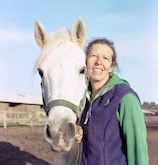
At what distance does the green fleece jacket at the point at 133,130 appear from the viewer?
2271 mm

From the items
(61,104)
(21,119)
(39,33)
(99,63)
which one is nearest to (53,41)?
(39,33)

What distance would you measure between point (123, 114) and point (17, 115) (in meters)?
19.7

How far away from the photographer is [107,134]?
2381 mm

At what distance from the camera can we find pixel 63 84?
232cm

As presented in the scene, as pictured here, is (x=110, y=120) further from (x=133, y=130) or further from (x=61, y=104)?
(x=61, y=104)

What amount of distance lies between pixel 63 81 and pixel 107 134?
0.54 meters

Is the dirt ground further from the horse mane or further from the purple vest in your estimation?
the purple vest

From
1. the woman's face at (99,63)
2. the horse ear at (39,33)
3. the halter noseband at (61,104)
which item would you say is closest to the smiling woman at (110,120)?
the woman's face at (99,63)

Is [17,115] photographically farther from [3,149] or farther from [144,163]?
[144,163]

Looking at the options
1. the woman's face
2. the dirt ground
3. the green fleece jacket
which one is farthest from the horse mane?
the dirt ground

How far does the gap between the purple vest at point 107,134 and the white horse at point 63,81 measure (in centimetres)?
17

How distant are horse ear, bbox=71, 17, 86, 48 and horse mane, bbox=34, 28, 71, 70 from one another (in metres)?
0.06

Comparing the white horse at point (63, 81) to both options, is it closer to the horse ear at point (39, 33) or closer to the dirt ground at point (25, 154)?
the horse ear at point (39, 33)

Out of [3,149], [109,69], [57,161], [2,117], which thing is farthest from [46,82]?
[2,117]
